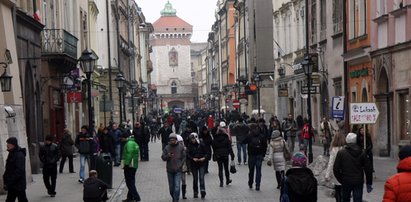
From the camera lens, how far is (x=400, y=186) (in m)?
9.23

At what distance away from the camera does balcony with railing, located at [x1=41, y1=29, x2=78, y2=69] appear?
3428cm

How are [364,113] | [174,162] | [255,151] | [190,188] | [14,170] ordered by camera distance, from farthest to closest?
1. [190,188]
2. [255,151]
3. [364,113]
4. [174,162]
5. [14,170]

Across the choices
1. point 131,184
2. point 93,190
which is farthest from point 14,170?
point 131,184

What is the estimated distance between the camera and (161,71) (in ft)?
588

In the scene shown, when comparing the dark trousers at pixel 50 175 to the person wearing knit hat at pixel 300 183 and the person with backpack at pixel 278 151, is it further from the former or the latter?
the person wearing knit hat at pixel 300 183

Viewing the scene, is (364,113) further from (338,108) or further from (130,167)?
(338,108)

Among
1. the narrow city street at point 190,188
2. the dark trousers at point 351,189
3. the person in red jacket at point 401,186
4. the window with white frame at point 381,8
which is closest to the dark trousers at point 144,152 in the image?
the narrow city street at point 190,188

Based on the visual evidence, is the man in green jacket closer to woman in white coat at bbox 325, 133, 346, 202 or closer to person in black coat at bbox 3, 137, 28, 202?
person in black coat at bbox 3, 137, 28, 202

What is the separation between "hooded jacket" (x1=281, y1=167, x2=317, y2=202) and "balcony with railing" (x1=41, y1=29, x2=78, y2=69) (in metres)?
23.4

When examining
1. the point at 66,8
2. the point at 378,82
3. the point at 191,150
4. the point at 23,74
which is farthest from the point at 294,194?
the point at 66,8

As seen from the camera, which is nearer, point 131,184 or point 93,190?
point 93,190

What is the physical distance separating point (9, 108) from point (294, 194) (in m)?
13.6

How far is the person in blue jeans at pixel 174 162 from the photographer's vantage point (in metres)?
20.1

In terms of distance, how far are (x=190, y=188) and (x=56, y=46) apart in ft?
41.8
